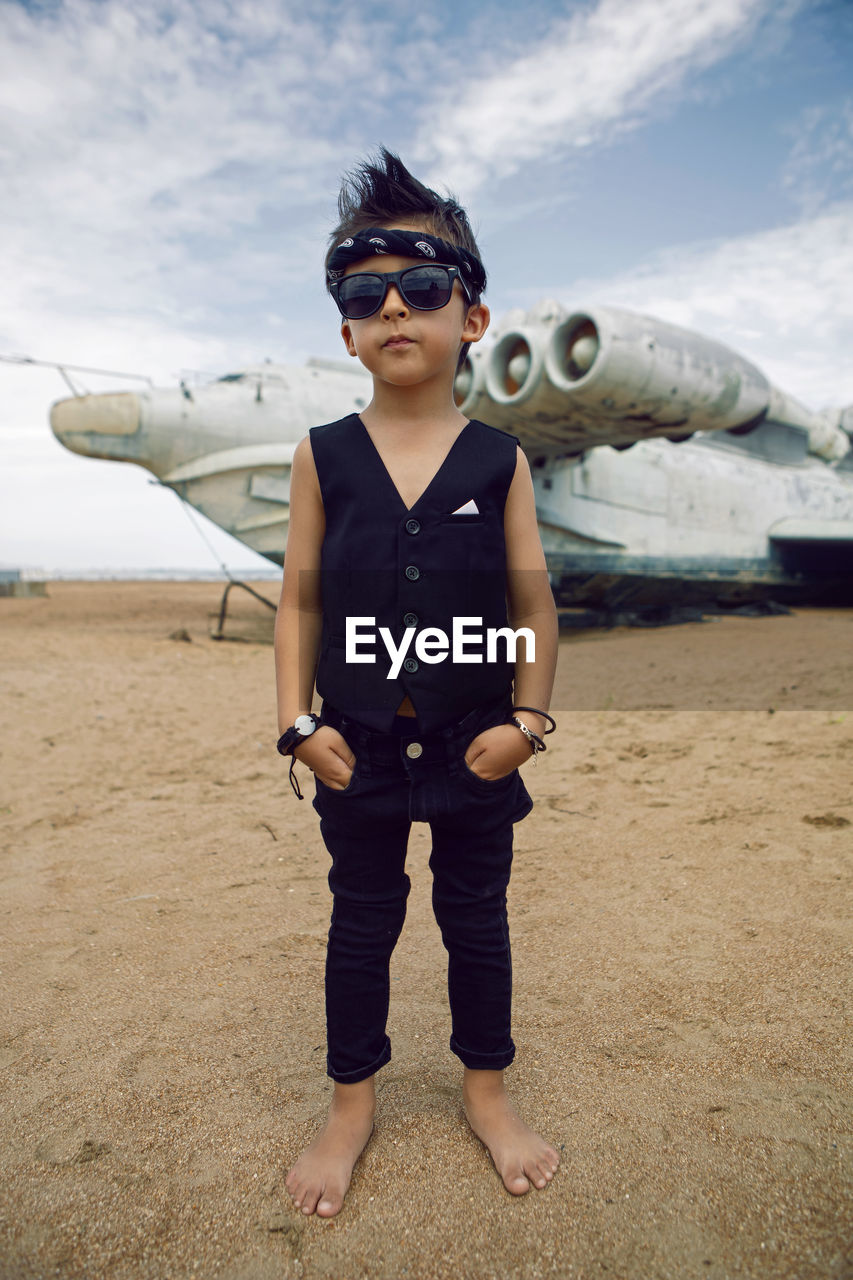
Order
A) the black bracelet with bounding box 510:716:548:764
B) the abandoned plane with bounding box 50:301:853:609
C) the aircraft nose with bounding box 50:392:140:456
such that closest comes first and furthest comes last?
the black bracelet with bounding box 510:716:548:764
the abandoned plane with bounding box 50:301:853:609
the aircraft nose with bounding box 50:392:140:456

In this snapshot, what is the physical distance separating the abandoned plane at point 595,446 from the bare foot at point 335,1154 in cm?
648

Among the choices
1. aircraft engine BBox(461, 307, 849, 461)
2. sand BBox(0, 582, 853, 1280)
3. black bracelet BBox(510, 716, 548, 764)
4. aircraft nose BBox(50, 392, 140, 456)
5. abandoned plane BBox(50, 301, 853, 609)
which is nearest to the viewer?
sand BBox(0, 582, 853, 1280)

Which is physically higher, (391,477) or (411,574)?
(391,477)

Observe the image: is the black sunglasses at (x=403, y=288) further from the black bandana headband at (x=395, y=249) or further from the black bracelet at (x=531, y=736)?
the black bracelet at (x=531, y=736)

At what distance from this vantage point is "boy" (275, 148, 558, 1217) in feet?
3.58

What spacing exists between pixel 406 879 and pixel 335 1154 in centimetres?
39

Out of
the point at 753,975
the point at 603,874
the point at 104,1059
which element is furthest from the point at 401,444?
the point at 603,874

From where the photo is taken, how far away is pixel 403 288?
1.10 m

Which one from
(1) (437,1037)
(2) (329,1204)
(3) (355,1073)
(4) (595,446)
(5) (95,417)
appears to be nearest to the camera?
(2) (329,1204)

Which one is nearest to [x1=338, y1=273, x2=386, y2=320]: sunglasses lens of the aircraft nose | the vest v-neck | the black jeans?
the vest v-neck

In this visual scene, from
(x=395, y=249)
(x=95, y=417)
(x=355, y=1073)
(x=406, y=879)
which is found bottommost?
(x=355, y=1073)

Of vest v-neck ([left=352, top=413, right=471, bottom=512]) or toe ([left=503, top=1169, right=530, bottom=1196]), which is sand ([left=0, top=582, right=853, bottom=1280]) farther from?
vest v-neck ([left=352, top=413, right=471, bottom=512])

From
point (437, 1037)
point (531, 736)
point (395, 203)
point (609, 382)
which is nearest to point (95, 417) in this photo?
point (609, 382)

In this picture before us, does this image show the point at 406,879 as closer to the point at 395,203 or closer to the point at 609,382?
the point at 395,203
